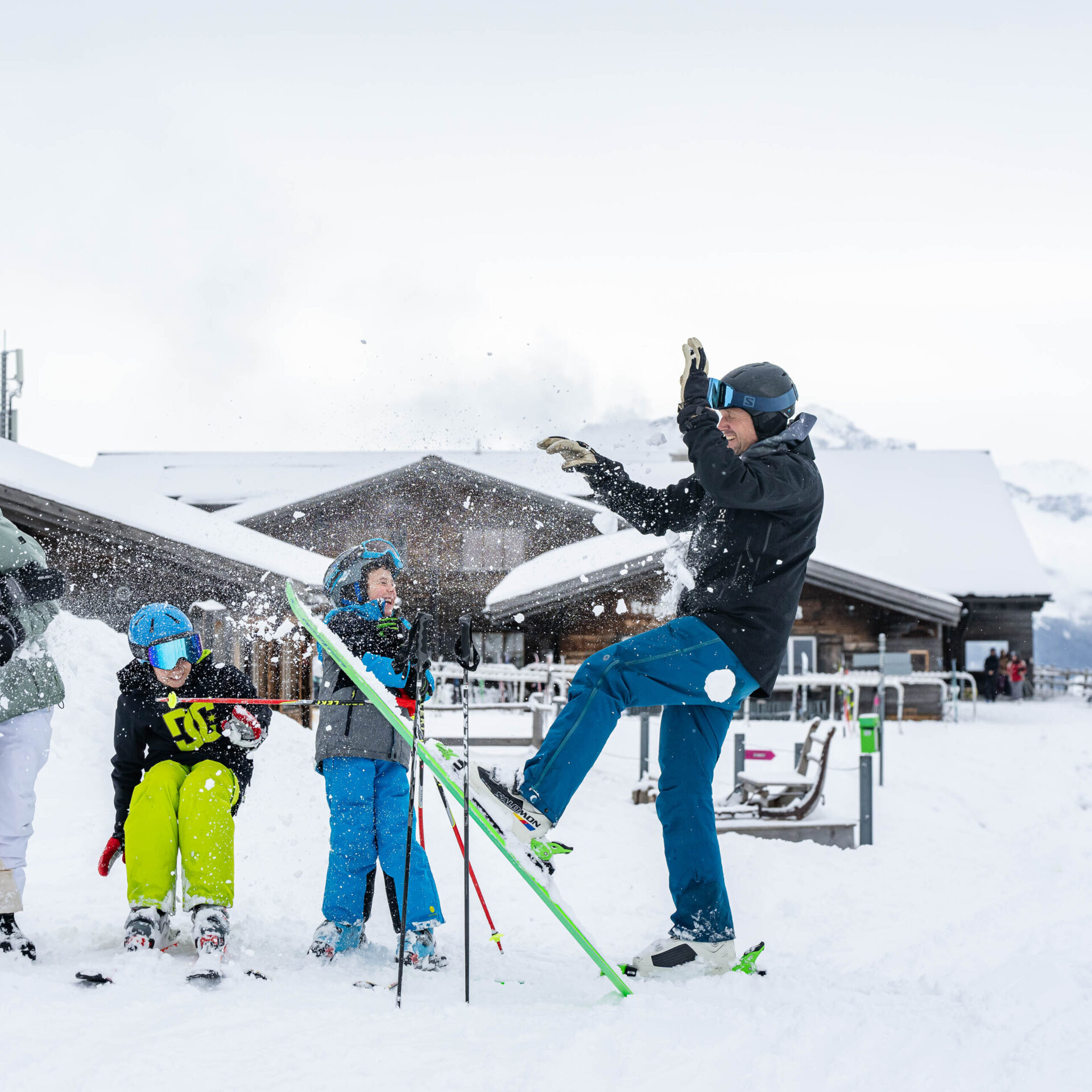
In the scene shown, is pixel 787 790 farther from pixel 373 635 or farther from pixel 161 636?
pixel 161 636

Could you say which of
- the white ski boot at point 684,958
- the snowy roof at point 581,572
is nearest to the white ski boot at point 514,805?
the white ski boot at point 684,958

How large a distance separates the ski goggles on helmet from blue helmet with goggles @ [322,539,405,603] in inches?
56.5

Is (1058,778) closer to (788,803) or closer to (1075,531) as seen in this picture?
(788,803)

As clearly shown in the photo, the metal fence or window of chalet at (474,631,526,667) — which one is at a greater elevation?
window of chalet at (474,631,526,667)

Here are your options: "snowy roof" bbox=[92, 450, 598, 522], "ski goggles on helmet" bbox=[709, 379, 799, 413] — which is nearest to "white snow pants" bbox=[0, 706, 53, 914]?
"ski goggles on helmet" bbox=[709, 379, 799, 413]

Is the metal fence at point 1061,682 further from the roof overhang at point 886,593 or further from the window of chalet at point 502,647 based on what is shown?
the window of chalet at point 502,647

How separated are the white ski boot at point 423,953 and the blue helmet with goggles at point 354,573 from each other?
4.23 ft

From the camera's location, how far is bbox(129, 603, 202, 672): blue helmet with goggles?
11.8 feet

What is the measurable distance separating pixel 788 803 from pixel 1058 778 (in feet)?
12.9

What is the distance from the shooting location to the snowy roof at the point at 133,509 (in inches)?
437

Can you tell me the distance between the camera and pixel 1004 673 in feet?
84.4

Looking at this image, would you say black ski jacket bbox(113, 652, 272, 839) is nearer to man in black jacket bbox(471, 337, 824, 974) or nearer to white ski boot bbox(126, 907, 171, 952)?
white ski boot bbox(126, 907, 171, 952)

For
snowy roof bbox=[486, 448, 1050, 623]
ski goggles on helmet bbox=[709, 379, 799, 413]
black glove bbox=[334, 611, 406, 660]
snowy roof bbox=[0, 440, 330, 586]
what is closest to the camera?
ski goggles on helmet bbox=[709, 379, 799, 413]

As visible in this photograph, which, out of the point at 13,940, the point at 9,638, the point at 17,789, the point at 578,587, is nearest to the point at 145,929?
the point at 13,940
